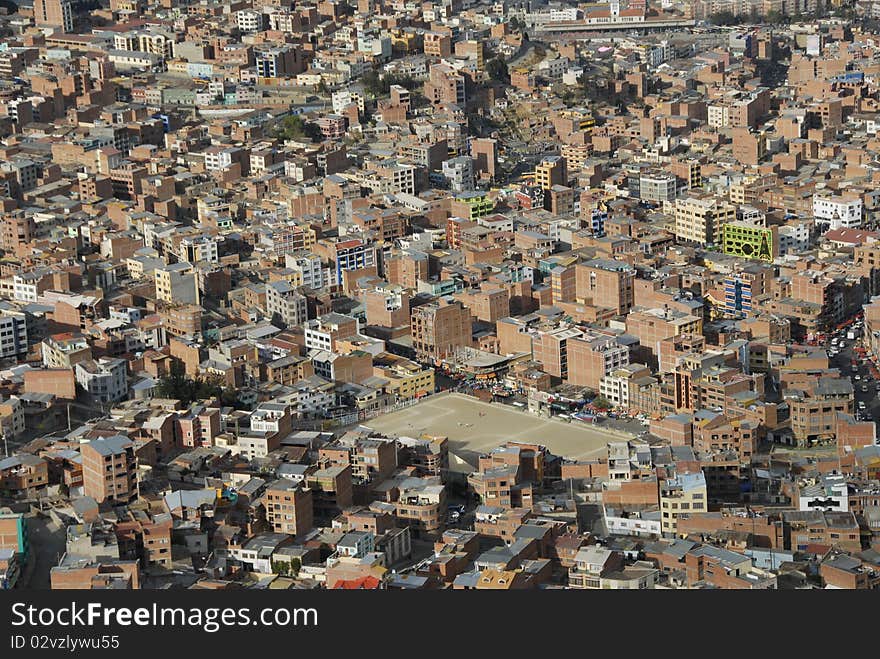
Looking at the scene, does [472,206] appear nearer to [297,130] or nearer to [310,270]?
[310,270]

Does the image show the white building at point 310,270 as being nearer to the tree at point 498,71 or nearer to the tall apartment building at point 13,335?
the tall apartment building at point 13,335

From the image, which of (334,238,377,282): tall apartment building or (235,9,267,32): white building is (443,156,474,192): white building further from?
(235,9,267,32): white building

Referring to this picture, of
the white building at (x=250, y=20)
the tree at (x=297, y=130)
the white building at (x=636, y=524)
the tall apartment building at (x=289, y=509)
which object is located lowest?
the white building at (x=636, y=524)

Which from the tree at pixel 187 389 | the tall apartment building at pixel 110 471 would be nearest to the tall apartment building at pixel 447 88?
the tree at pixel 187 389

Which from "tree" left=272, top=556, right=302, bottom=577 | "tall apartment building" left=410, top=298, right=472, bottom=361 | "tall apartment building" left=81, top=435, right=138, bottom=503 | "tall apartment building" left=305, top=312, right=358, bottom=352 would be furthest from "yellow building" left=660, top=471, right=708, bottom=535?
"tall apartment building" left=305, top=312, right=358, bottom=352

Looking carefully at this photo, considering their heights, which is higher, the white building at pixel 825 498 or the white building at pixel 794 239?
the white building at pixel 794 239

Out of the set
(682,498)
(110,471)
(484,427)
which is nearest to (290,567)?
(110,471)

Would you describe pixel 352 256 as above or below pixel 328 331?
above

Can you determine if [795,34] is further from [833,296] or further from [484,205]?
[833,296]
